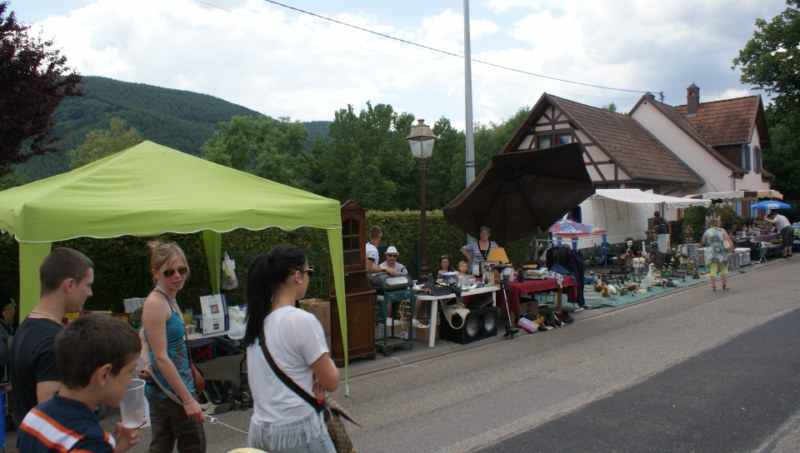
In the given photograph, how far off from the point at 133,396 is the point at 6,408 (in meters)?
4.66

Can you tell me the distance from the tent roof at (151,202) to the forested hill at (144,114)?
71.1 m

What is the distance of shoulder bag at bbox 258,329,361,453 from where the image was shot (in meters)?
2.55

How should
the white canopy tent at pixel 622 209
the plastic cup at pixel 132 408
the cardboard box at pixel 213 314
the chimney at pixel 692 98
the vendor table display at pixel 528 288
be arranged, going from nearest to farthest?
the plastic cup at pixel 132 408 < the cardboard box at pixel 213 314 < the vendor table display at pixel 528 288 < the white canopy tent at pixel 622 209 < the chimney at pixel 692 98

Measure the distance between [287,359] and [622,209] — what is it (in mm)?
21536

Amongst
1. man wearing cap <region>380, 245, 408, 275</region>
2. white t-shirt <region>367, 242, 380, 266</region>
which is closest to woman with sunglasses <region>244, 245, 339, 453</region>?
man wearing cap <region>380, 245, 408, 275</region>

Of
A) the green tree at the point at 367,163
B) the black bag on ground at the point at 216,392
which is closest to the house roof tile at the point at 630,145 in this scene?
the black bag on ground at the point at 216,392

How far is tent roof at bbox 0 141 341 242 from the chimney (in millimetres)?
34081

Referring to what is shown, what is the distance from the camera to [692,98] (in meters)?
34.7

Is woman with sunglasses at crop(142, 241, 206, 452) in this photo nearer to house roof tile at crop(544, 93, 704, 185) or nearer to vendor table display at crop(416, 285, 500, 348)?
vendor table display at crop(416, 285, 500, 348)

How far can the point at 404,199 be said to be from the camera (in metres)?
59.8

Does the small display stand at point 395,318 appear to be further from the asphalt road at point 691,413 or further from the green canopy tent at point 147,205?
the asphalt road at point 691,413

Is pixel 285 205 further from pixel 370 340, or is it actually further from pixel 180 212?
pixel 370 340

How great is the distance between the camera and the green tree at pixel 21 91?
347 inches

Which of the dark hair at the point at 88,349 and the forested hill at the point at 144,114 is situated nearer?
the dark hair at the point at 88,349
